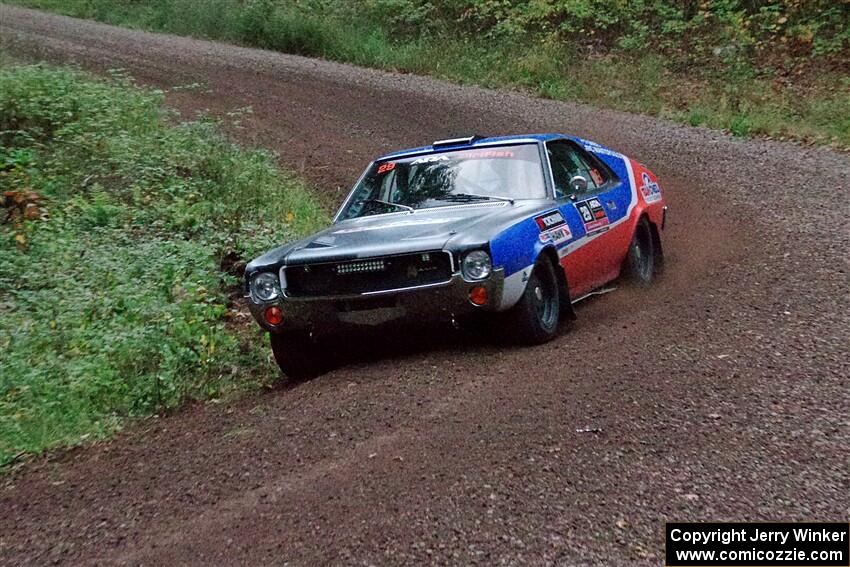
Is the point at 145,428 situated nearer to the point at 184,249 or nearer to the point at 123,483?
the point at 123,483

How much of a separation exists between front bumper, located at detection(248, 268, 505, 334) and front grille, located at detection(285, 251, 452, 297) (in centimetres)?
5

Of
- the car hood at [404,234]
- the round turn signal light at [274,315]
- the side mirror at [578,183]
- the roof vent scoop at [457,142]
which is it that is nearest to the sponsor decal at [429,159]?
the roof vent scoop at [457,142]

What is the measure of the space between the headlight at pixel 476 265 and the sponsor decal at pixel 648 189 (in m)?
3.31

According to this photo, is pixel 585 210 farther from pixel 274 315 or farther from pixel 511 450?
pixel 511 450

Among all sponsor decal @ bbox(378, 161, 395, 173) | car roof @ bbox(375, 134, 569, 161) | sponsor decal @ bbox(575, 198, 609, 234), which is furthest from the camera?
sponsor decal @ bbox(378, 161, 395, 173)

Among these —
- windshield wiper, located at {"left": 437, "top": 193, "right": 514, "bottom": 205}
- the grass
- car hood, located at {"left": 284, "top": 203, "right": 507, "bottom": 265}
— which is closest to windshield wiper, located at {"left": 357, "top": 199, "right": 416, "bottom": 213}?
car hood, located at {"left": 284, "top": 203, "right": 507, "bottom": 265}

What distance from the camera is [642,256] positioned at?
923 cm

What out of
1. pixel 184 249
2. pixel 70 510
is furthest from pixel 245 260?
pixel 70 510

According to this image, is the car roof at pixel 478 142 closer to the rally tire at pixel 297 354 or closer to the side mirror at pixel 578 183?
the side mirror at pixel 578 183

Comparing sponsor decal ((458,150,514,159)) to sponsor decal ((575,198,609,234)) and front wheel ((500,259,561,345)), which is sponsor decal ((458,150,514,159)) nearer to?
sponsor decal ((575,198,609,234))

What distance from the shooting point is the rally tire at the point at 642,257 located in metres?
8.86

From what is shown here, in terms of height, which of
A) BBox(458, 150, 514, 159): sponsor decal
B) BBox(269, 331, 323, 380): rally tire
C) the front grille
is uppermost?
BBox(458, 150, 514, 159): sponsor decal

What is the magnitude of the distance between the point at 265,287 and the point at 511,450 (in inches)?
104

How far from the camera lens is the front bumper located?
6539 mm
